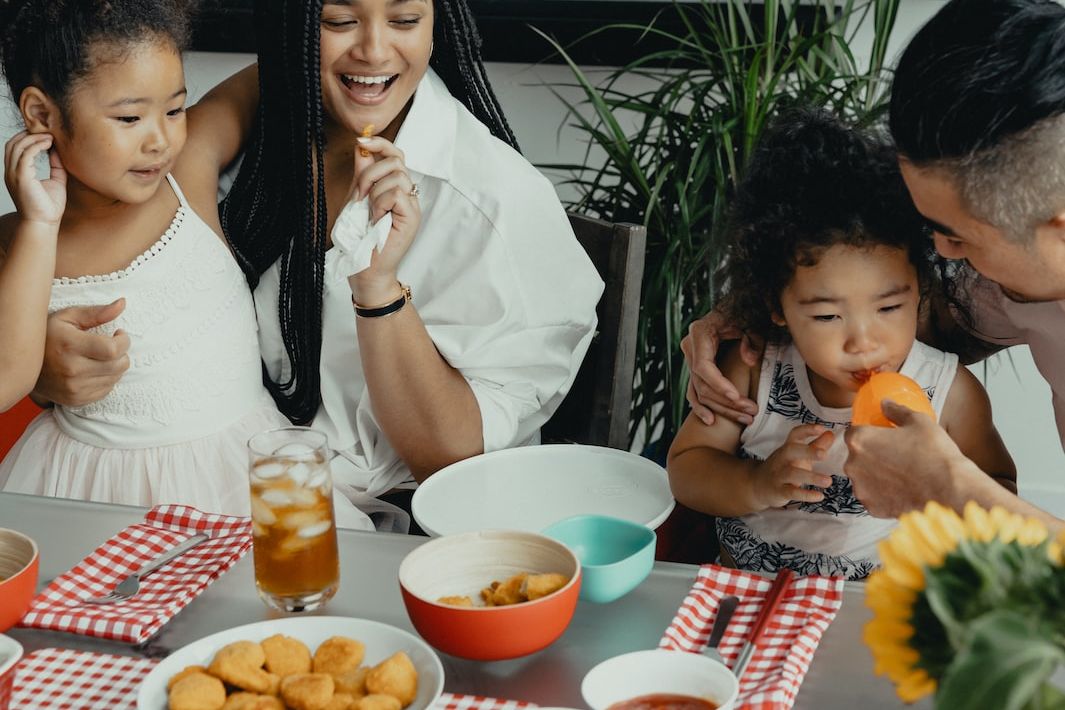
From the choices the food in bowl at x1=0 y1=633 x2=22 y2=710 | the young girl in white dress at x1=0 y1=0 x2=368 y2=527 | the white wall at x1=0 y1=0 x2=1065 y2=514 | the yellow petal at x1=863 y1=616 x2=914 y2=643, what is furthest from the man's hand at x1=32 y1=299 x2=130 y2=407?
the white wall at x1=0 y1=0 x2=1065 y2=514

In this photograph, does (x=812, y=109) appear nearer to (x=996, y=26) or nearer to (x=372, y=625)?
(x=996, y=26)

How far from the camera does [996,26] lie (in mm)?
1134

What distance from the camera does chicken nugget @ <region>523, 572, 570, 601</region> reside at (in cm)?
98

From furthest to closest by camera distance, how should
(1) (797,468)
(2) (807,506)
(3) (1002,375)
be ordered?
(3) (1002,375), (2) (807,506), (1) (797,468)

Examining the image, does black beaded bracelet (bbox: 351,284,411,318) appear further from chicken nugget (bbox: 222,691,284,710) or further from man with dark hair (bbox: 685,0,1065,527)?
chicken nugget (bbox: 222,691,284,710)

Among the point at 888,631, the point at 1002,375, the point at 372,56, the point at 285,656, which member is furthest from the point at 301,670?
the point at 1002,375

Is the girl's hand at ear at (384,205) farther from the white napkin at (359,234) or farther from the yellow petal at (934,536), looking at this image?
the yellow petal at (934,536)

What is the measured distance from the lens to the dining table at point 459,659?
95 cm

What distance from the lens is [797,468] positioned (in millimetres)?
1379

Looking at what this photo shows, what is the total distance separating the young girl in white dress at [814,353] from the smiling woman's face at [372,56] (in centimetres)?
52

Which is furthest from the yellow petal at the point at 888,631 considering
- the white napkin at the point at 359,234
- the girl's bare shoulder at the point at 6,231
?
the girl's bare shoulder at the point at 6,231

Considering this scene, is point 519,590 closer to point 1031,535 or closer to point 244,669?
point 244,669

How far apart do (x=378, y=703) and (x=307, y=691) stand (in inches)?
2.2

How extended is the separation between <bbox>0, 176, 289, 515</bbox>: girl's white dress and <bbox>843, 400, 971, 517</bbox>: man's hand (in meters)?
0.85
